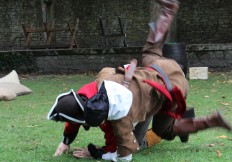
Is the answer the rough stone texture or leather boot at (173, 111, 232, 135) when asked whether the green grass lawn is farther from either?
the rough stone texture

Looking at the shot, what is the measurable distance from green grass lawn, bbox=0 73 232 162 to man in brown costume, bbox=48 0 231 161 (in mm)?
237

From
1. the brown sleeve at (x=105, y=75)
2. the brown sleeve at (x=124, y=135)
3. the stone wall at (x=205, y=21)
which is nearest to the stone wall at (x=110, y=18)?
the stone wall at (x=205, y=21)

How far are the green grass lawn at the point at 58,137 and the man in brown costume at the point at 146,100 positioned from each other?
237 mm

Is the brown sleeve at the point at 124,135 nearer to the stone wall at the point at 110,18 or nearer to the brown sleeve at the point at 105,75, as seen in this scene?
the brown sleeve at the point at 105,75

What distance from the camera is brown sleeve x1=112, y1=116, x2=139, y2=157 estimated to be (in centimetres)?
296

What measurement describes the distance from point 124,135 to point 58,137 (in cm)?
152

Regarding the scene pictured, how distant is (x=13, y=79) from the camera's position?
330 inches

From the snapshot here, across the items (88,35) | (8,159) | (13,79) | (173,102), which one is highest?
(173,102)

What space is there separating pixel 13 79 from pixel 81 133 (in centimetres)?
414

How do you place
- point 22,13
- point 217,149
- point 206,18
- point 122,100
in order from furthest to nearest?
point 22,13 → point 206,18 → point 217,149 → point 122,100

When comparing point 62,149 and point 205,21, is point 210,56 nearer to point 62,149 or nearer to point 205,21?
point 62,149

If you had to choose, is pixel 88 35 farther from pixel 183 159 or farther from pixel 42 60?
pixel 183 159

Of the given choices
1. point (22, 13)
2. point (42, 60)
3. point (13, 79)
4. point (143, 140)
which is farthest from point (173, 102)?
point (22, 13)

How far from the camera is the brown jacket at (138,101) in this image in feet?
9.78
